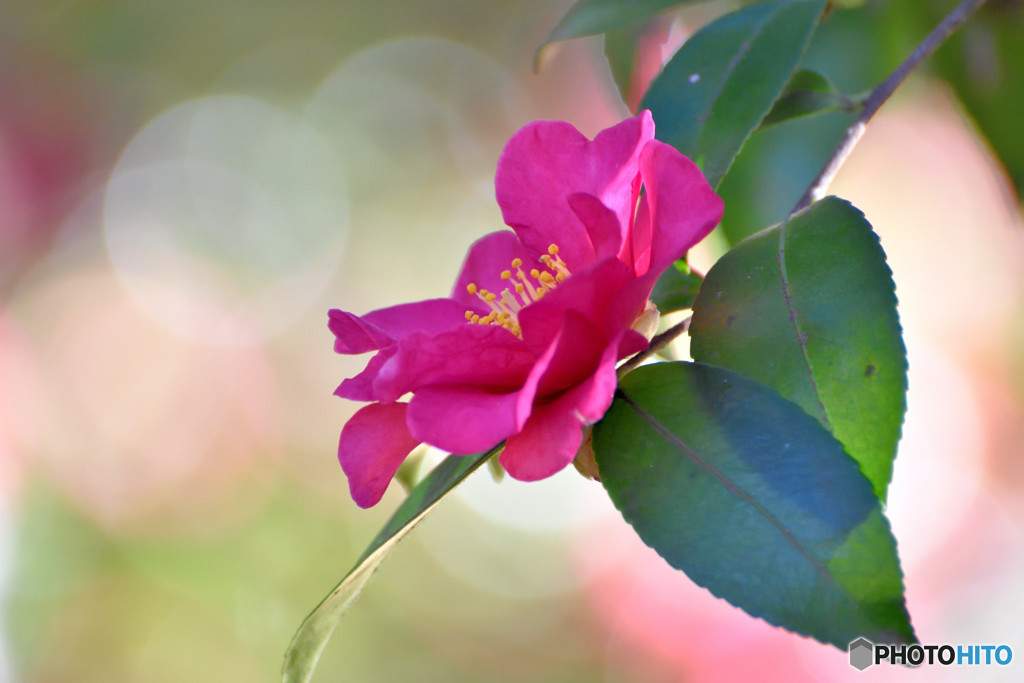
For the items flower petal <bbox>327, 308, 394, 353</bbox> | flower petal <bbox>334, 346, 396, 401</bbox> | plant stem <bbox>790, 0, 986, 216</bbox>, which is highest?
plant stem <bbox>790, 0, 986, 216</bbox>

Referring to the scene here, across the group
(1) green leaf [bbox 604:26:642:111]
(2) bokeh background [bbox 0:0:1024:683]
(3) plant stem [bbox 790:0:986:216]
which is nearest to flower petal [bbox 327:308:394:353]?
(3) plant stem [bbox 790:0:986:216]

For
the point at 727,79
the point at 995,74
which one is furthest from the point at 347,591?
the point at 995,74

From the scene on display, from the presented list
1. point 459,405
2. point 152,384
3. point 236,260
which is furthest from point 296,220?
point 459,405

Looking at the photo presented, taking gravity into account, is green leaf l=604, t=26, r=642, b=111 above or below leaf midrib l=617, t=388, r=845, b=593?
above

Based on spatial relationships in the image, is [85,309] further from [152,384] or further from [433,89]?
[433,89]

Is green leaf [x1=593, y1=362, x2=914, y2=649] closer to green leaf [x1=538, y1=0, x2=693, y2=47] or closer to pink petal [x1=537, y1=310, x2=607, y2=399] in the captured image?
pink petal [x1=537, y1=310, x2=607, y2=399]

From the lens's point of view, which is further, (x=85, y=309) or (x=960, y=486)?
(x=85, y=309)

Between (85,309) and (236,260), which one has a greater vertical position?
(236,260)
